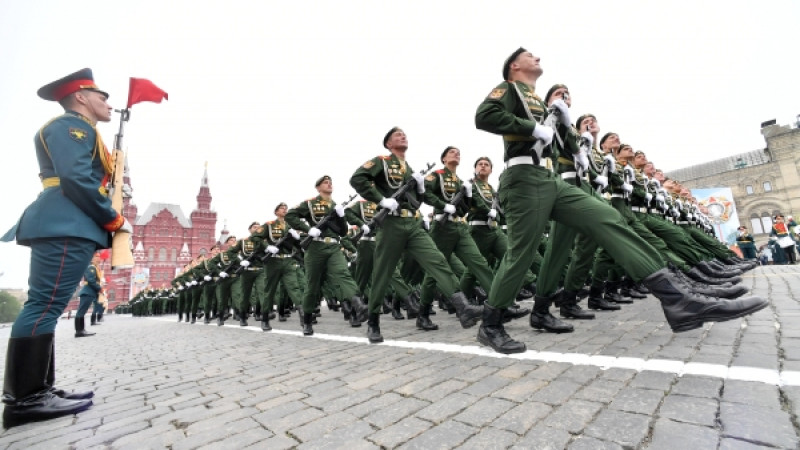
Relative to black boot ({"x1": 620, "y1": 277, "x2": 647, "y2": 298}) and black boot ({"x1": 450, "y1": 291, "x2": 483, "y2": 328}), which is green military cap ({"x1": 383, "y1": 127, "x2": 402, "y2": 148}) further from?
black boot ({"x1": 620, "y1": 277, "x2": 647, "y2": 298})

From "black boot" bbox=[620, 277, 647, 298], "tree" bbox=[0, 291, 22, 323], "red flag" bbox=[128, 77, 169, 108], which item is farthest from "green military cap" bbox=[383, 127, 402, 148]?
"tree" bbox=[0, 291, 22, 323]

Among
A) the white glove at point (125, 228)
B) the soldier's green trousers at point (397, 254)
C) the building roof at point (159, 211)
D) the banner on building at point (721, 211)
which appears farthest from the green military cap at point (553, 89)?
the building roof at point (159, 211)

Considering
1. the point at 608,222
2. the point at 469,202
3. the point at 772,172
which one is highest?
the point at 772,172

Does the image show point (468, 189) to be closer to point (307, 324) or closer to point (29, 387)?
point (307, 324)

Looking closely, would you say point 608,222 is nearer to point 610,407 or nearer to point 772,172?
point 610,407

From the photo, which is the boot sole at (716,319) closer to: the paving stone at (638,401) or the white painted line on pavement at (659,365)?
the white painted line on pavement at (659,365)

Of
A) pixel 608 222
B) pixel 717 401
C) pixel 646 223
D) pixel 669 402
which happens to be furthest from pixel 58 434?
pixel 646 223

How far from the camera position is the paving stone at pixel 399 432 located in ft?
5.13

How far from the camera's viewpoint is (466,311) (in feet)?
13.3

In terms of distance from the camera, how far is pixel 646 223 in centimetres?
603

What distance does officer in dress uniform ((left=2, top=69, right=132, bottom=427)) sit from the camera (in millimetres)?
2436

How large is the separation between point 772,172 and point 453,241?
54.1m

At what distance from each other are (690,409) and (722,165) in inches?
2444

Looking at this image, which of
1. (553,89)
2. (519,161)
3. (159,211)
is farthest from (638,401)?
(159,211)
